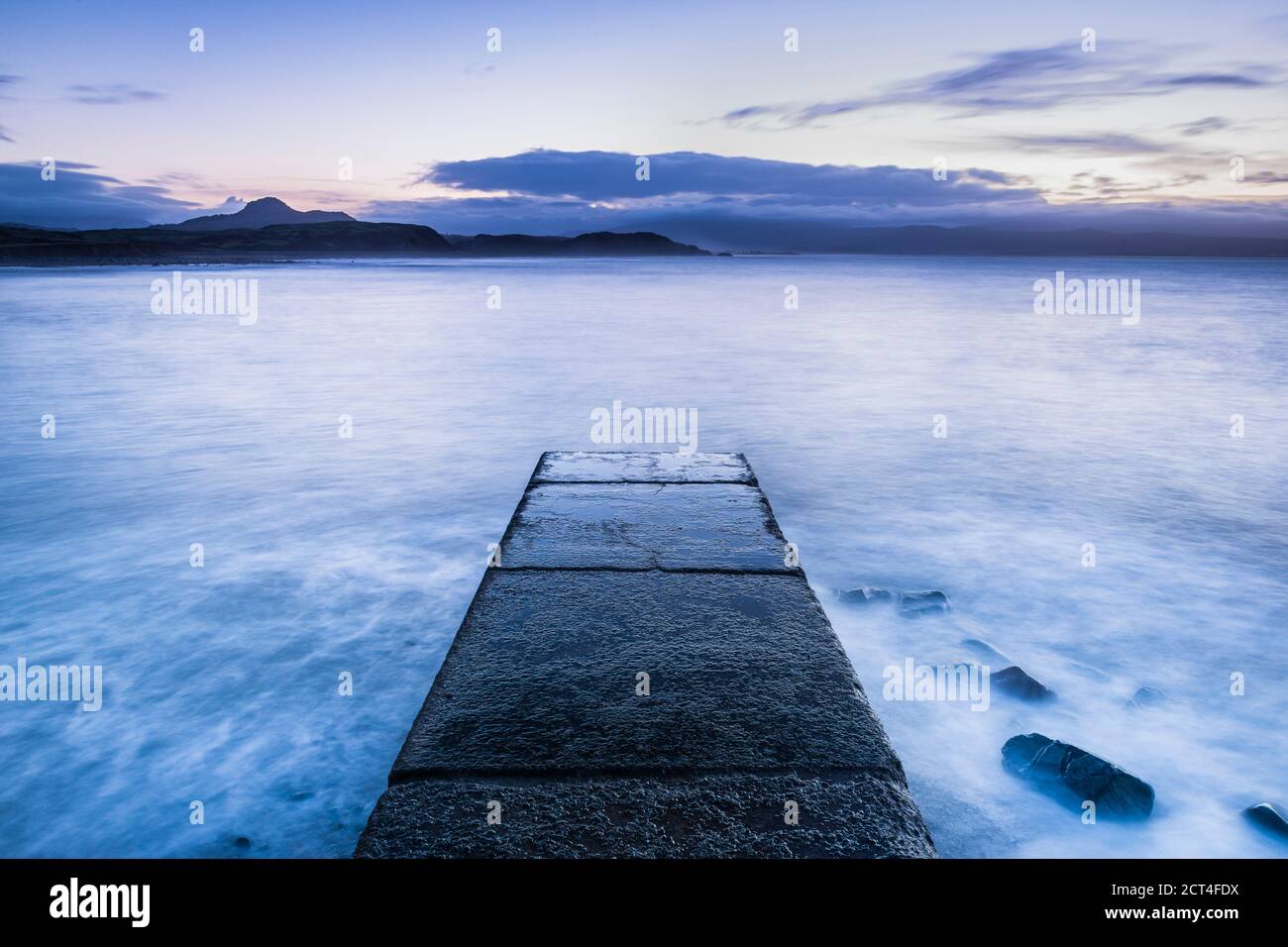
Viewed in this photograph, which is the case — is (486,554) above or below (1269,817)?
above

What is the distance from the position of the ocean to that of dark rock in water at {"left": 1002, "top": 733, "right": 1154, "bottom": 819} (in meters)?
0.05

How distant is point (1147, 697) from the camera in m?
3.80

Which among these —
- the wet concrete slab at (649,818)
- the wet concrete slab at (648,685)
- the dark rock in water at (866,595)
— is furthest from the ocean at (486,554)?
the wet concrete slab at (649,818)

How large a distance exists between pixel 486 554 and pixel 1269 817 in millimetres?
4288

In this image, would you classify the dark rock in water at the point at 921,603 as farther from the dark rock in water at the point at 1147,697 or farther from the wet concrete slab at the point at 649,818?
the wet concrete slab at the point at 649,818

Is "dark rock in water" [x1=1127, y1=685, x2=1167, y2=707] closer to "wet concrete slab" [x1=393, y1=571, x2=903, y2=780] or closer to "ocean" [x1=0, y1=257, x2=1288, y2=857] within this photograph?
"ocean" [x1=0, y1=257, x2=1288, y2=857]

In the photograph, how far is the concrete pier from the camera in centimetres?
186

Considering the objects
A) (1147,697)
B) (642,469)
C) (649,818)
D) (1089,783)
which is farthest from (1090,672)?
(649,818)

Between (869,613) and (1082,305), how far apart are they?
3992 centimetres

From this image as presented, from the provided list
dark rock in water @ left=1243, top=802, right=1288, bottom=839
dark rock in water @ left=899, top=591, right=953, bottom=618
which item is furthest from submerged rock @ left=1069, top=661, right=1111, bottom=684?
dark rock in water @ left=1243, top=802, right=1288, bottom=839

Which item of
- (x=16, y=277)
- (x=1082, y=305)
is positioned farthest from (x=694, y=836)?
(x=16, y=277)

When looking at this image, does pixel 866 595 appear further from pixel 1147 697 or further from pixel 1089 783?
pixel 1089 783

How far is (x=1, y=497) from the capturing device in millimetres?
6641

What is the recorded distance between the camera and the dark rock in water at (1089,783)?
2920mm
